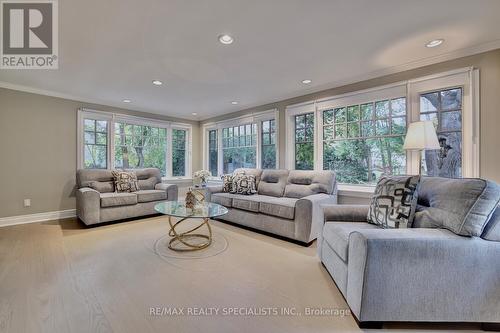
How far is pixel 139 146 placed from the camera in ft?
→ 18.2

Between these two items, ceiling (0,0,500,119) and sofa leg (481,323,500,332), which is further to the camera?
ceiling (0,0,500,119)

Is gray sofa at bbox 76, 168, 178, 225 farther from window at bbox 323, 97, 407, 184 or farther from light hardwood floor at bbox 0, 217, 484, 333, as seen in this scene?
window at bbox 323, 97, 407, 184

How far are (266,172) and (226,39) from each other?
8.27ft

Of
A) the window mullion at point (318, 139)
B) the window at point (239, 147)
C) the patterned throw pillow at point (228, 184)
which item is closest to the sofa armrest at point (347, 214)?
the window mullion at point (318, 139)

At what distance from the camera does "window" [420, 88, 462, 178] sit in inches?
112

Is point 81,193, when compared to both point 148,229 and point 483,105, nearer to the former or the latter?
point 148,229

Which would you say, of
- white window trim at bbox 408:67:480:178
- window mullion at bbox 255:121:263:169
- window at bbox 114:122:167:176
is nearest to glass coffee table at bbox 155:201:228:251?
window mullion at bbox 255:121:263:169

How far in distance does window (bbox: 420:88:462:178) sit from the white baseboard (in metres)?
6.12

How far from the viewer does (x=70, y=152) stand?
4477 mm

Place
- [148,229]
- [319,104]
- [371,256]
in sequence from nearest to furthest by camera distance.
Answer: [371,256] < [148,229] < [319,104]

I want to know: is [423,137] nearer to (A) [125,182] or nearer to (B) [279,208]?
(B) [279,208]

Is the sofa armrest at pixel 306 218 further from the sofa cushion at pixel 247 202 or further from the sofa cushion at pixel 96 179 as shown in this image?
the sofa cushion at pixel 96 179

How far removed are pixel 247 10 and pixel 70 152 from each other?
4441mm

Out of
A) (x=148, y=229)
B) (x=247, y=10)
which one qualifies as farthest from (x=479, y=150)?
(x=148, y=229)
